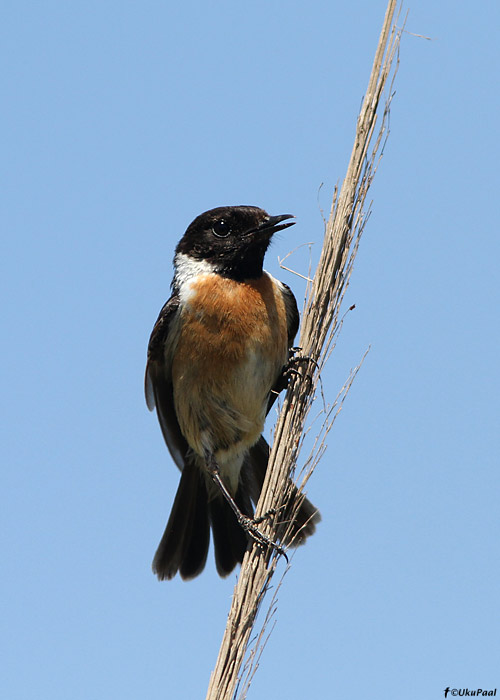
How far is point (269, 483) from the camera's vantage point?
3.78 meters

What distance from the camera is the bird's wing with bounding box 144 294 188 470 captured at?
598 cm

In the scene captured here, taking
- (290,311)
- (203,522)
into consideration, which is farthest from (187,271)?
(203,522)

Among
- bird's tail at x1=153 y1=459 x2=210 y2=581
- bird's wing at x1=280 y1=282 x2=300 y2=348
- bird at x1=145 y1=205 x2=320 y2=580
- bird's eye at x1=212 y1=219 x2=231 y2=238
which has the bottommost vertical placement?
bird's tail at x1=153 y1=459 x2=210 y2=581

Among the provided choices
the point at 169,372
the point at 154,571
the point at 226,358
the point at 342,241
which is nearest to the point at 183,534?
the point at 154,571

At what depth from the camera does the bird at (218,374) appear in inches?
219

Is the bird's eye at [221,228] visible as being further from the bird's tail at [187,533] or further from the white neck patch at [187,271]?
the bird's tail at [187,533]

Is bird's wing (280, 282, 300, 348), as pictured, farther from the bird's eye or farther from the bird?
the bird's eye

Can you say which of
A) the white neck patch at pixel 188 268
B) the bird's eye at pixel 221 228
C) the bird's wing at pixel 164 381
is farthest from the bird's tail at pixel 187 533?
the bird's eye at pixel 221 228

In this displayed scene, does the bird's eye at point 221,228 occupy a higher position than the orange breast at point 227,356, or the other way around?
the bird's eye at point 221,228

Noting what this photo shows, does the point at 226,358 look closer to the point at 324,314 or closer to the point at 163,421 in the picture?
the point at 163,421

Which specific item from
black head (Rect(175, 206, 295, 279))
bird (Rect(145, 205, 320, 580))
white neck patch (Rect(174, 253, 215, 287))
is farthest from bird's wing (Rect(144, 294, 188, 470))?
black head (Rect(175, 206, 295, 279))

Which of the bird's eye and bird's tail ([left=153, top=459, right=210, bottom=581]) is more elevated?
the bird's eye

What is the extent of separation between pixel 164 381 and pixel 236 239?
4.07 feet

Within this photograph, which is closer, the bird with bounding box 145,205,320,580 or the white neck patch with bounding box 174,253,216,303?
the bird with bounding box 145,205,320,580
